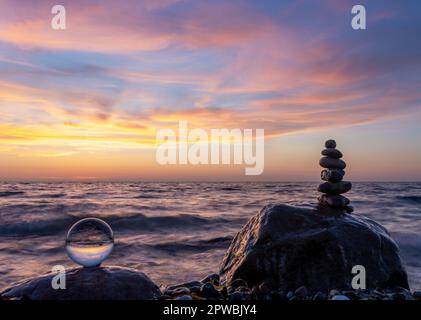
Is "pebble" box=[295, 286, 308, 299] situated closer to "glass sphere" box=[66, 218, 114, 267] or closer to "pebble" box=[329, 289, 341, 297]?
"pebble" box=[329, 289, 341, 297]

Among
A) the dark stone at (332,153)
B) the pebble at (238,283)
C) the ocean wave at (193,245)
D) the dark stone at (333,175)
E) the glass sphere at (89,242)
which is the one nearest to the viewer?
the glass sphere at (89,242)

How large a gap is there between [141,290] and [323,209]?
397 cm

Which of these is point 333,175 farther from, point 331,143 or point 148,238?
point 148,238

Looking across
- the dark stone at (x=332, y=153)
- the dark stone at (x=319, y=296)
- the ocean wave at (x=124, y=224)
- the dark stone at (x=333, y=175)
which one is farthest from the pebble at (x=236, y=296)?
the ocean wave at (x=124, y=224)

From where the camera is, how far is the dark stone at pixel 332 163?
25.7 feet

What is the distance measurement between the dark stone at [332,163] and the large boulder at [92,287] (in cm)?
421

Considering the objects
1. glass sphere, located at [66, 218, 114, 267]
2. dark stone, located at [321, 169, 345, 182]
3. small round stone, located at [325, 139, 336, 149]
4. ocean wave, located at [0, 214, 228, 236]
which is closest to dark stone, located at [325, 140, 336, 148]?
small round stone, located at [325, 139, 336, 149]

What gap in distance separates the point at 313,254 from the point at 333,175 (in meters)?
1.81

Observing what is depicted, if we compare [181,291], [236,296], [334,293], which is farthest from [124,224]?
[334,293]

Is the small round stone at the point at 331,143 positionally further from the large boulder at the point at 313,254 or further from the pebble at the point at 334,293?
the pebble at the point at 334,293

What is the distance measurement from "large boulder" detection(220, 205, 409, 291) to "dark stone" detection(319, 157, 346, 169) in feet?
3.49

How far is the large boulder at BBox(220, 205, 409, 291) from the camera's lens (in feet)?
21.4
